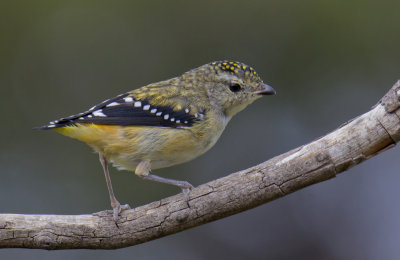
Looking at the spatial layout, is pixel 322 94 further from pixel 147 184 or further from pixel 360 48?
pixel 147 184

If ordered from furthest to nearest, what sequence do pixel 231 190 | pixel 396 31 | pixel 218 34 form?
pixel 218 34, pixel 396 31, pixel 231 190

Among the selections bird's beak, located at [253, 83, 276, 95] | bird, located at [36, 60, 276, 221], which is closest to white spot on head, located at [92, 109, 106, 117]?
bird, located at [36, 60, 276, 221]

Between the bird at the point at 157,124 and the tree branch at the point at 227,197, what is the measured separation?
0.22 meters

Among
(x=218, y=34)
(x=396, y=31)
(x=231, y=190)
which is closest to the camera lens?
(x=231, y=190)

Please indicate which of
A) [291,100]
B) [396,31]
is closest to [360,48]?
[396,31]

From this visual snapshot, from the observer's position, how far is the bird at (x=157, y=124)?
5344mm

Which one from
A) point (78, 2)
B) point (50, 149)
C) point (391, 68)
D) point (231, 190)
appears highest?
point (78, 2)

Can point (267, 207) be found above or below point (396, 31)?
below

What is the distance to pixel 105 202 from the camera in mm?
7980

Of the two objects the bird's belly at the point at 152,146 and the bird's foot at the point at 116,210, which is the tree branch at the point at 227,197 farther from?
the bird's belly at the point at 152,146

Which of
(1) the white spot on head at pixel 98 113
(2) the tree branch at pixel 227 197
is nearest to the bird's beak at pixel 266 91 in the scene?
(2) the tree branch at pixel 227 197

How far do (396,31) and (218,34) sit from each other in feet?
9.99

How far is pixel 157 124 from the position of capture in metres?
5.50

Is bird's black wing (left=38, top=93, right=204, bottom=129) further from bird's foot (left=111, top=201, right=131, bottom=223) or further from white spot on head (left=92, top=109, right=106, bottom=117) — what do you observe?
bird's foot (left=111, top=201, right=131, bottom=223)
